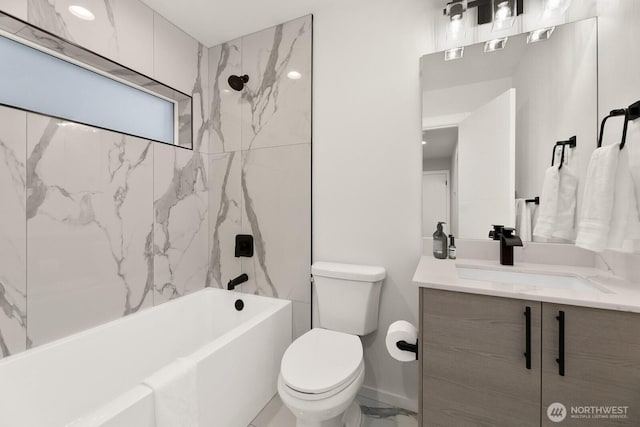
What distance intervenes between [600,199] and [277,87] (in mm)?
1871

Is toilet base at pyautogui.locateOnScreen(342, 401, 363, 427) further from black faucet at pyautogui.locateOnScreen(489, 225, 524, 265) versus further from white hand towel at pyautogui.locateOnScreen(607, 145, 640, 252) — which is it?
white hand towel at pyautogui.locateOnScreen(607, 145, 640, 252)

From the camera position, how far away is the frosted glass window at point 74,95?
1270mm

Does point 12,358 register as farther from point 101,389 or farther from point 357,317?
point 357,317

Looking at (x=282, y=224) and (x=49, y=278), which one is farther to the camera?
(x=282, y=224)

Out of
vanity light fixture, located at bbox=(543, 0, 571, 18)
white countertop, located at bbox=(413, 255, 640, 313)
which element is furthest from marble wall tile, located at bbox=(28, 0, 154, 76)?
vanity light fixture, located at bbox=(543, 0, 571, 18)

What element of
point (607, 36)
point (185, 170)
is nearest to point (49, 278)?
point (185, 170)

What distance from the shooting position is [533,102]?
1.40m

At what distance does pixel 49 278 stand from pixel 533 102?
2.61m

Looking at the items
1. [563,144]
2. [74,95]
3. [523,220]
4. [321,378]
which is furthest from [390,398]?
[74,95]

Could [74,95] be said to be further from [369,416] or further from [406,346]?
[369,416]

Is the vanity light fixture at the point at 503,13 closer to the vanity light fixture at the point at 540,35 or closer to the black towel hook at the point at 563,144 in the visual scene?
the vanity light fixture at the point at 540,35

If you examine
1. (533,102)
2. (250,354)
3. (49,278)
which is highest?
(533,102)

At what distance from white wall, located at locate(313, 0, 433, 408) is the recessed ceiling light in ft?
4.24

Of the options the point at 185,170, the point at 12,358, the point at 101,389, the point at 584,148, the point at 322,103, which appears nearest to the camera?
the point at 12,358
